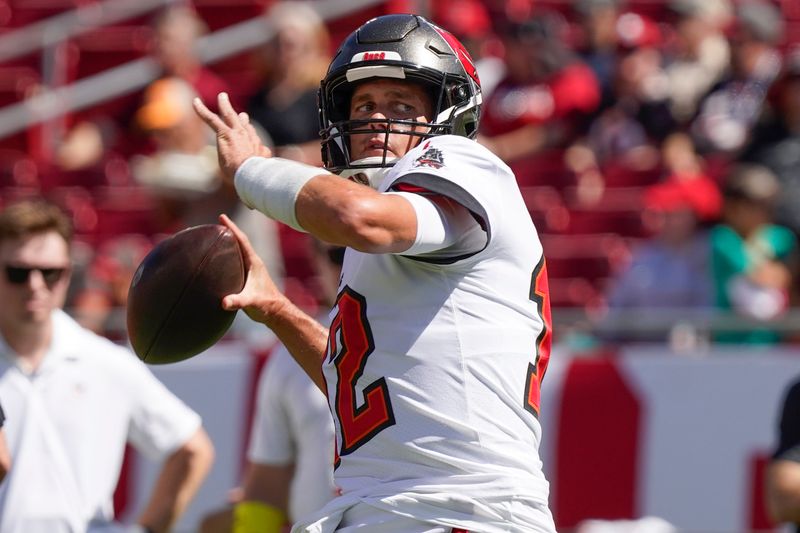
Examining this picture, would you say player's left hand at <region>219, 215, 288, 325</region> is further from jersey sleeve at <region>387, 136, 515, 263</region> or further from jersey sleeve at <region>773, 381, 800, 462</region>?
jersey sleeve at <region>773, 381, 800, 462</region>

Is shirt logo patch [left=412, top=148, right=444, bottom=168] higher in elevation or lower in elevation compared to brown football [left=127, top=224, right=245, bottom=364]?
higher

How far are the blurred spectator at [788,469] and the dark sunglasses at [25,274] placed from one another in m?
2.56

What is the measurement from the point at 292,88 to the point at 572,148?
191cm

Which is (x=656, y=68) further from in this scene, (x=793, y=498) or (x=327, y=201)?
(x=327, y=201)

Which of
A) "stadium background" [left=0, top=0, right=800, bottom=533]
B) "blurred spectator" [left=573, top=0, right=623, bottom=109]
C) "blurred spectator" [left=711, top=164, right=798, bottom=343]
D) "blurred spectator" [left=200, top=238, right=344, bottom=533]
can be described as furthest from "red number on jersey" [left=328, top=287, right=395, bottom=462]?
"blurred spectator" [left=573, top=0, right=623, bottom=109]

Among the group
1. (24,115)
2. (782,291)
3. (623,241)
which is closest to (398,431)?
(782,291)

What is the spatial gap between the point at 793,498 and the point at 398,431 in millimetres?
1704

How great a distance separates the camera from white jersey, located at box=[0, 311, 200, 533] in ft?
16.7

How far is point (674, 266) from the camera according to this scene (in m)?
7.94

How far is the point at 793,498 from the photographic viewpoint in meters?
4.45

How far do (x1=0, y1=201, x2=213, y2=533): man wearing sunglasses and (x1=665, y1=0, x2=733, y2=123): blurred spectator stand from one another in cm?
507

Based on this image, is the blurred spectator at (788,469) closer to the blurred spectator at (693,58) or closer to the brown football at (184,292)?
the brown football at (184,292)

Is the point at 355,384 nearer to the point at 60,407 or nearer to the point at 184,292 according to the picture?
the point at 184,292

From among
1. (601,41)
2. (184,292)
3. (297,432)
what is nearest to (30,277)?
(297,432)
